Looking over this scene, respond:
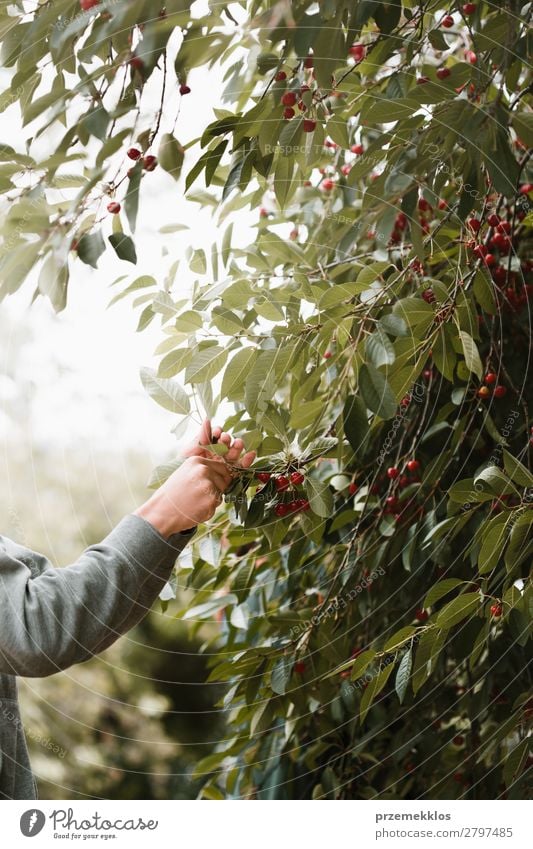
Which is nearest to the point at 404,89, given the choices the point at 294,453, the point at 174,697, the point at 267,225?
the point at 267,225

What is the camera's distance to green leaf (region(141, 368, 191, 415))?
0.59 meters

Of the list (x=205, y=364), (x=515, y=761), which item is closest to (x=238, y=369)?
(x=205, y=364)

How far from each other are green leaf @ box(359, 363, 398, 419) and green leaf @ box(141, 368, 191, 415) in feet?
0.47

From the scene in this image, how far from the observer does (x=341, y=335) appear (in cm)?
59

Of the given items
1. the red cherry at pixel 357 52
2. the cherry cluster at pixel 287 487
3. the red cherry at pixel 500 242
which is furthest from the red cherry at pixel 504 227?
the cherry cluster at pixel 287 487

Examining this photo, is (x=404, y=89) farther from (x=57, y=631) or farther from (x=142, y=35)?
(x=57, y=631)

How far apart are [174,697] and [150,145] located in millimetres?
1411

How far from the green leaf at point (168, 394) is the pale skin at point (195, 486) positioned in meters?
0.02

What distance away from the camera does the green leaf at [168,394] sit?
59cm

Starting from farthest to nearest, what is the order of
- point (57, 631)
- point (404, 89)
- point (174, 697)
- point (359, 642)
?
point (174, 697) < point (359, 642) < point (404, 89) < point (57, 631)

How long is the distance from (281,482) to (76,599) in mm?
185

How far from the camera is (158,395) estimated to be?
59cm

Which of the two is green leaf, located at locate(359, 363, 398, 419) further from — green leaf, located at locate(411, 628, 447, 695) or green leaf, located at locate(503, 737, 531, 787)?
green leaf, located at locate(503, 737, 531, 787)

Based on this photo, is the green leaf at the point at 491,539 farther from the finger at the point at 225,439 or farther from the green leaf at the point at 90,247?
the green leaf at the point at 90,247
